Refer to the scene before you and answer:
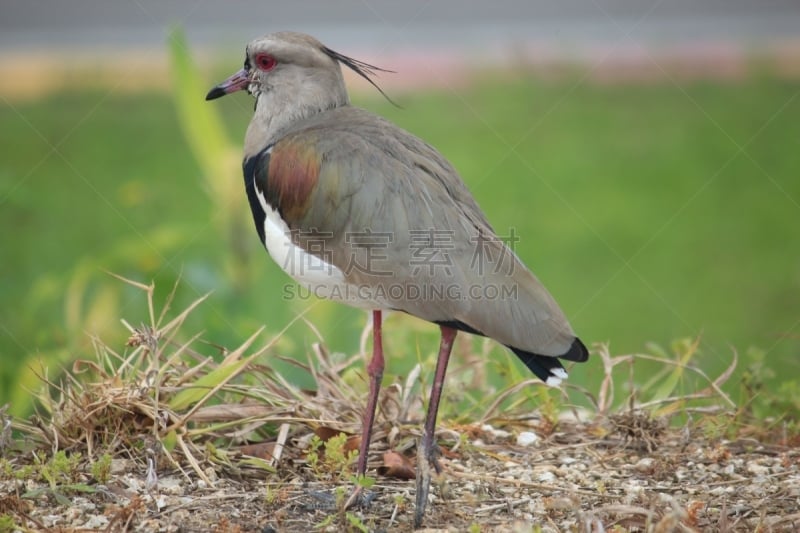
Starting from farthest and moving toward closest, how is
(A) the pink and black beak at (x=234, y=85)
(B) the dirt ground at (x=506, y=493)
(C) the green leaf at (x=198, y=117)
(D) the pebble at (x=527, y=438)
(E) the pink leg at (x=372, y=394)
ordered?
(C) the green leaf at (x=198, y=117) → (A) the pink and black beak at (x=234, y=85) → (D) the pebble at (x=527, y=438) → (E) the pink leg at (x=372, y=394) → (B) the dirt ground at (x=506, y=493)

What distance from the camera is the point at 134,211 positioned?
896cm

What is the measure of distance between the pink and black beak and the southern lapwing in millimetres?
453

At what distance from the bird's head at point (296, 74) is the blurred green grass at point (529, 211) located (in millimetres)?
1297

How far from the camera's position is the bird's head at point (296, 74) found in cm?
452

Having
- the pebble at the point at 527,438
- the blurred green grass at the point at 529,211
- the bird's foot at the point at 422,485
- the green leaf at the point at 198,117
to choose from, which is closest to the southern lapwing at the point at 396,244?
the bird's foot at the point at 422,485

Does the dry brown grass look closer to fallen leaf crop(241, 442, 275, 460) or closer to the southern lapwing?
fallen leaf crop(241, 442, 275, 460)

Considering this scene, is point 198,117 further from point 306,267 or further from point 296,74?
point 306,267

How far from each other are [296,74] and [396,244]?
102cm

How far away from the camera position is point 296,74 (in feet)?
14.9

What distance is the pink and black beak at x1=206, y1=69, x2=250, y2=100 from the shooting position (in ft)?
15.2

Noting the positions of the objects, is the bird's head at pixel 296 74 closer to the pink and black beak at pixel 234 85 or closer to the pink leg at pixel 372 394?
the pink and black beak at pixel 234 85

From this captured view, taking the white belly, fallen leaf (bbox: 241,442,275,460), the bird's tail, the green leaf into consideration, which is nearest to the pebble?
the bird's tail

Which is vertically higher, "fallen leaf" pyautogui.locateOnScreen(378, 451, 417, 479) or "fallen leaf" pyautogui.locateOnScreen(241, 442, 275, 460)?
"fallen leaf" pyautogui.locateOnScreen(378, 451, 417, 479)

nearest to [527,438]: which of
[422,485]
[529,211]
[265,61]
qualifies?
[422,485]
